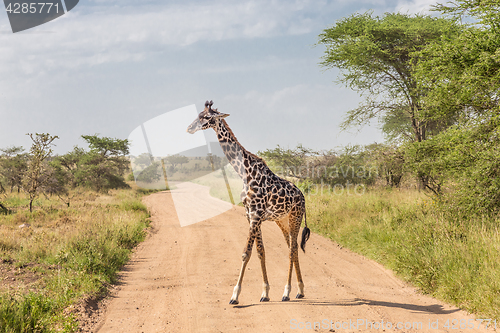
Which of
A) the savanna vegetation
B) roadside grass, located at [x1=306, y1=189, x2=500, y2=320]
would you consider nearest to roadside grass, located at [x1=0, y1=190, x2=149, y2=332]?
the savanna vegetation

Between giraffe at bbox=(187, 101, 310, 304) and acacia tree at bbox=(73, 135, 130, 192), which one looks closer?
giraffe at bbox=(187, 101, 310, 304)

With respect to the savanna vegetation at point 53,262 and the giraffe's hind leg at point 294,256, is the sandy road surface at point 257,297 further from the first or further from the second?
the savanna vegetation at point 53,262

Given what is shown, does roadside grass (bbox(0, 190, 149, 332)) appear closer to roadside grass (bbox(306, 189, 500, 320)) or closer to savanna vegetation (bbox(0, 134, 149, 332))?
savanna vegetation (bbox(0, 134, 149, 332))

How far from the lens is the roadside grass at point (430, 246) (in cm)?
584

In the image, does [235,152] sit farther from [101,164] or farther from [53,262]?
[101,164]

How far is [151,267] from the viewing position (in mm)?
8406

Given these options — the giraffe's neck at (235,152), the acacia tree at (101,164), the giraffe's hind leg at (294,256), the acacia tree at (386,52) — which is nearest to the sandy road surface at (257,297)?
the giraffe's hind leg at (294,256)

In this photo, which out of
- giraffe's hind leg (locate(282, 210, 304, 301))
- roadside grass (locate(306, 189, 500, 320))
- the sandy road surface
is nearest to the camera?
the sandy road surface

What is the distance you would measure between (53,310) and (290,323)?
12.7 ft

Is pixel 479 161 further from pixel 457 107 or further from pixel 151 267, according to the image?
pixel 151 267

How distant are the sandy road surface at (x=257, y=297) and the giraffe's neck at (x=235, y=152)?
2.38m

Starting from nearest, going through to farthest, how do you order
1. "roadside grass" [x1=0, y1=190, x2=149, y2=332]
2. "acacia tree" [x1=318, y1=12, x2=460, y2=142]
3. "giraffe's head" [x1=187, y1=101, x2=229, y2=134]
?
"roadside grass" [x1=0, y1=190, x2=149, y2=332] → "giraffe's head" [x1=187, y1=101, x2=229, y2=134] → "acacia tree" [x1=318, y1=12, x2=460, y2=142]

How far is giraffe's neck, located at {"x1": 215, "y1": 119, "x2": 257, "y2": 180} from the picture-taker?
588 cm

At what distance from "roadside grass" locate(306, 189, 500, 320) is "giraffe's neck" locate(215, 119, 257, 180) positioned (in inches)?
174
